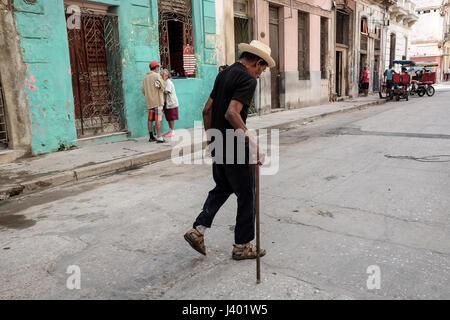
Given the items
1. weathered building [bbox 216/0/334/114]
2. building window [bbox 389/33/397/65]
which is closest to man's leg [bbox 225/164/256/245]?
weathered building [bbox 216/0/334/114]

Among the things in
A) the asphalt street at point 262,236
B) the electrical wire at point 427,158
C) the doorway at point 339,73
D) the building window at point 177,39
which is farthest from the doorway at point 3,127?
the doorway at point 339,73

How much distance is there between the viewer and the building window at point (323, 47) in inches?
755

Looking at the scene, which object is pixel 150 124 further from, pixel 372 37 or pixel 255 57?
pixel 372 37

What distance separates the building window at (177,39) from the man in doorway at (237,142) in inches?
320

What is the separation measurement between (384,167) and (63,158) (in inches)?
232

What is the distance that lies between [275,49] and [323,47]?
5000mm

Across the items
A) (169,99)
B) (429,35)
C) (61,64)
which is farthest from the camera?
(429,35)

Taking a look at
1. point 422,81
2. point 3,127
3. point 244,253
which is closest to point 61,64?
point 3,127

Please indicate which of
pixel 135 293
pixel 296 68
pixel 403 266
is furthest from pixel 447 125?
pixel 135 293

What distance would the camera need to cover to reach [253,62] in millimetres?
2979

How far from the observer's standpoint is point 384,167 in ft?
20.0

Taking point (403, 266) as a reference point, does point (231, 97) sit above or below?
above
